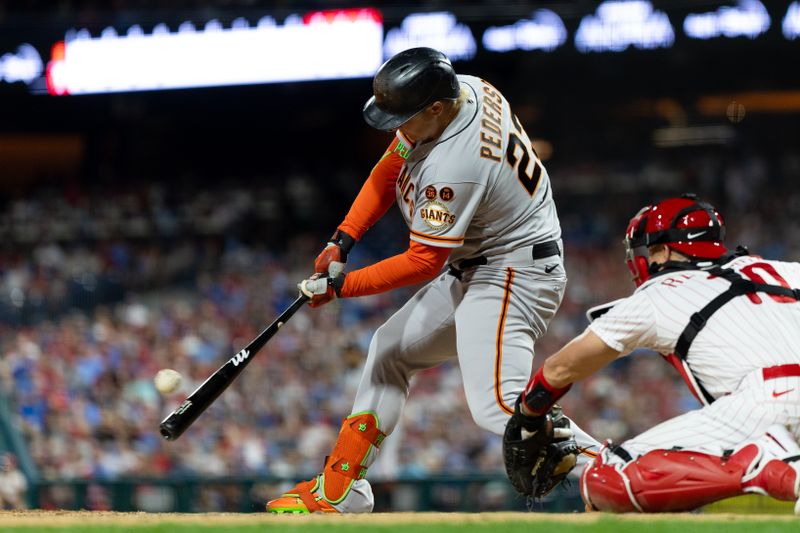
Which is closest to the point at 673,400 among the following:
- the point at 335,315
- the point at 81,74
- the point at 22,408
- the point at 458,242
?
the point at 335,315

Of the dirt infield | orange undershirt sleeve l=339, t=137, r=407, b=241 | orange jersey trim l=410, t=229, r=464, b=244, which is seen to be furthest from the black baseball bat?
the dirt infield

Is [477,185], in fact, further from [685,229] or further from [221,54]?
[221,54]

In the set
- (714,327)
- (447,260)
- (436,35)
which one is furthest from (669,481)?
(436,35)

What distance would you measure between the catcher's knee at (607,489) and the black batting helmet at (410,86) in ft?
4.70

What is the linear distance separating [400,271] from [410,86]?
26.5 inches

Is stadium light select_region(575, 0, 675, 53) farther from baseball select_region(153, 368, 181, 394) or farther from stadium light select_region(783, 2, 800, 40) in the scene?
baseball select_region(153, 368, 181, 394)

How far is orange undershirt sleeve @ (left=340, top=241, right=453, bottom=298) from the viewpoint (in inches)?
164

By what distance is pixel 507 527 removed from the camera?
122 inches

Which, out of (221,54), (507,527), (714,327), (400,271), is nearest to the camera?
(507,527)

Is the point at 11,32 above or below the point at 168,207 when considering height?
above

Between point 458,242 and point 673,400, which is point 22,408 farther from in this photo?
point 458,242

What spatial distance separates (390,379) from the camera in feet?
15.0

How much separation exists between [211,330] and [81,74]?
4109 millimetres

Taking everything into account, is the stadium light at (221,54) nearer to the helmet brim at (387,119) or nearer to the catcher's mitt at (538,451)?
the helmet brim at (387,119)
